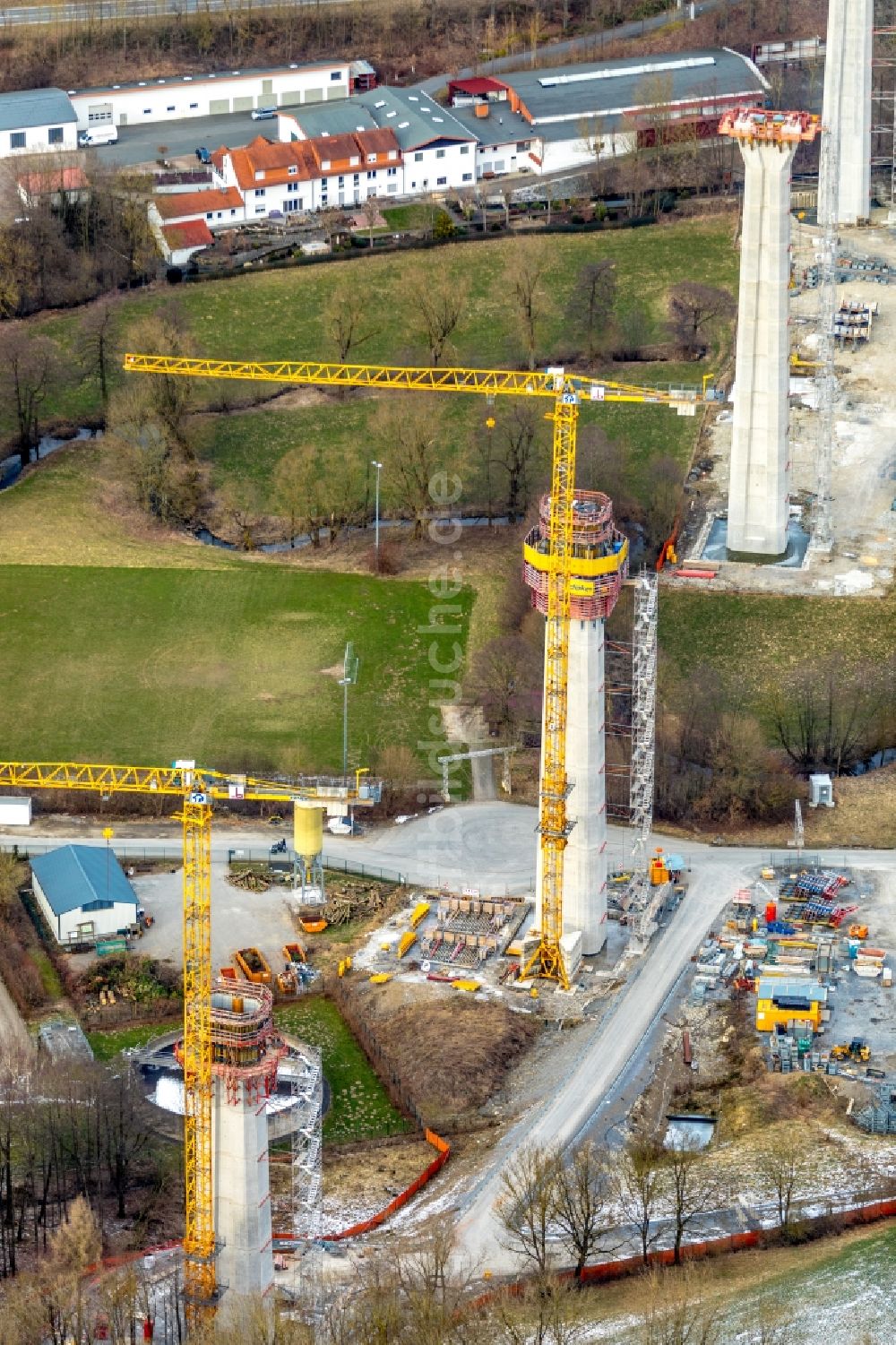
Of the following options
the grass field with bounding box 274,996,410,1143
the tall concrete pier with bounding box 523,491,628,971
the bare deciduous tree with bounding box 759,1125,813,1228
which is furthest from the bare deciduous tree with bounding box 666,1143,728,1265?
the tall concrete pier with bounding box 523,491,628,971

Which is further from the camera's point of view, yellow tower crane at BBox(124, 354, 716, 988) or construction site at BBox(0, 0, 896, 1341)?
yellow tower crane at BBox(124, 354, 716, 988)

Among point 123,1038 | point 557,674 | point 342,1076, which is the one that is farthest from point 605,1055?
point 123,1038

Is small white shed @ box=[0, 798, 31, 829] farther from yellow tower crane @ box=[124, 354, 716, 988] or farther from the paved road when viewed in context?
the paved road

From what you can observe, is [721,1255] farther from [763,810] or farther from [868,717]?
[868,717]

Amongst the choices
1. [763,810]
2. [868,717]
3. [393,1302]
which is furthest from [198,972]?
[868,717]

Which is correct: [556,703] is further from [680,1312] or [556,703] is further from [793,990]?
[680,1312]

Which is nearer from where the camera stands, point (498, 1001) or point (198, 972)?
point (198, 972)

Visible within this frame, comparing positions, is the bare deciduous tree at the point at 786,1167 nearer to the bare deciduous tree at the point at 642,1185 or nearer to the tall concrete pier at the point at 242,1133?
the bare deciduous tree at the point at 642,1185
